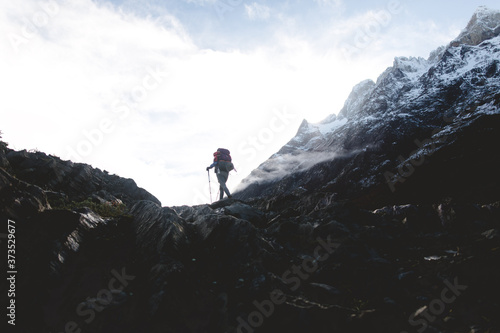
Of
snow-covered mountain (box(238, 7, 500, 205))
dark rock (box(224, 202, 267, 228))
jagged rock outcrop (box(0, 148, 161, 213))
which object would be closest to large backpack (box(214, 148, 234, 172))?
jagged rock outcrop (box(0, 148, 161, 213))

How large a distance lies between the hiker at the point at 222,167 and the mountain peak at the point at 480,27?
17437 cm

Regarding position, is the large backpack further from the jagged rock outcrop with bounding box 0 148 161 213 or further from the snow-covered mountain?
the snow-covered mountain

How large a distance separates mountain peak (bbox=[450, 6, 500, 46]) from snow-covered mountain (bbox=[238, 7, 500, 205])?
0.77 m

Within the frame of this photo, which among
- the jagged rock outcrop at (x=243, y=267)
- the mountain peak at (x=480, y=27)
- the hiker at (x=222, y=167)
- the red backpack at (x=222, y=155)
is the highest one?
the mountain peak at (x=480, y=27)

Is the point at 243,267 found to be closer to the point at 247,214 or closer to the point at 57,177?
the point at 247,214

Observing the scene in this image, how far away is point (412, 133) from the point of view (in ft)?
307

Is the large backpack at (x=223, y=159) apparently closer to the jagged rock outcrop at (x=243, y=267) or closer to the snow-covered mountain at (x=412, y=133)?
the jagged rock outcrop at (x=243, y=267)

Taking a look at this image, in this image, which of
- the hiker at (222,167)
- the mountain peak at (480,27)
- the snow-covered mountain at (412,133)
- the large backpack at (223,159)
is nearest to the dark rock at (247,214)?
the hiker at (222,167)

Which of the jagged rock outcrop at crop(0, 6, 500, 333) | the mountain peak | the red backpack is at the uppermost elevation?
the mountain peak

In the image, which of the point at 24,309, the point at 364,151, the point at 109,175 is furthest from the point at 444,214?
the point at 364,151

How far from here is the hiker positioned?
2352 centimetres

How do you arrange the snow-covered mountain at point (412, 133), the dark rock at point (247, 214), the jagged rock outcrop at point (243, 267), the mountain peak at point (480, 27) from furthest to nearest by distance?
1. the mountain peak at point (480, 27)
2. the snow-covered mountain at point (412, 133)
3. the dark rock at point (247, 214)
4. the jagged rock outcrop at point (243, 267)

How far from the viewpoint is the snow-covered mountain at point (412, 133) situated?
6975 cm

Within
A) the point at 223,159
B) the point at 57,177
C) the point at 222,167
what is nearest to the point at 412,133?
the point at 223,159
